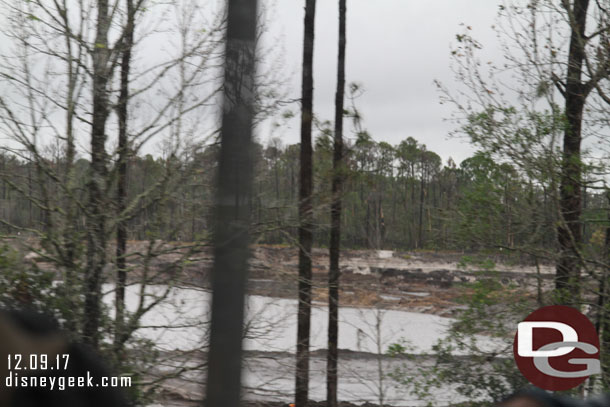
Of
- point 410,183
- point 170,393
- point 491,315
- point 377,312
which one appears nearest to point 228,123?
point 170,393

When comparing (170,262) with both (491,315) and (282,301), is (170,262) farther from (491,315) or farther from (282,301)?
(491,315)

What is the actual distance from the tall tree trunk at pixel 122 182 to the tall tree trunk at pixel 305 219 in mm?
2928

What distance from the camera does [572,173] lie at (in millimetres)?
9820

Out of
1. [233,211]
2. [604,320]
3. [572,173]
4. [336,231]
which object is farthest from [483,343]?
→ [233,211]

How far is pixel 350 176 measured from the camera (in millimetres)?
12070

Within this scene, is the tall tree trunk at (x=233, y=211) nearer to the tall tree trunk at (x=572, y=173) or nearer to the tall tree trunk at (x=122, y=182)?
the tall tree trunk at (x=122, y=182)

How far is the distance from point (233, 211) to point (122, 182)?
684cm

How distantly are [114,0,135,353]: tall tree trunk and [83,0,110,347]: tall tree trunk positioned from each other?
0.26 m

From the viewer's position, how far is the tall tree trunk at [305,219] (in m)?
9.76

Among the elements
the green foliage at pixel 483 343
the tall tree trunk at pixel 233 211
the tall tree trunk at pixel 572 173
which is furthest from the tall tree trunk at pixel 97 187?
the tall tree trunk at pixel 572 173

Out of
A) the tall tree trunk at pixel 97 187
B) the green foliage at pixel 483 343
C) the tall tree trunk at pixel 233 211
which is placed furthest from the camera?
the green foliage at pixel 483 343

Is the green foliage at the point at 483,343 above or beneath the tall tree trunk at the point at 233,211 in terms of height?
beneath

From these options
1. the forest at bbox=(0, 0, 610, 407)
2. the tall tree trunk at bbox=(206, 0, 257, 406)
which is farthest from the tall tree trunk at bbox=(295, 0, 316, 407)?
the tall tree trunk at bbox=(206, 0, 257, 406)

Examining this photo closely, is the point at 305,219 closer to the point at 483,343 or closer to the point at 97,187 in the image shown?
the point at 97,187
